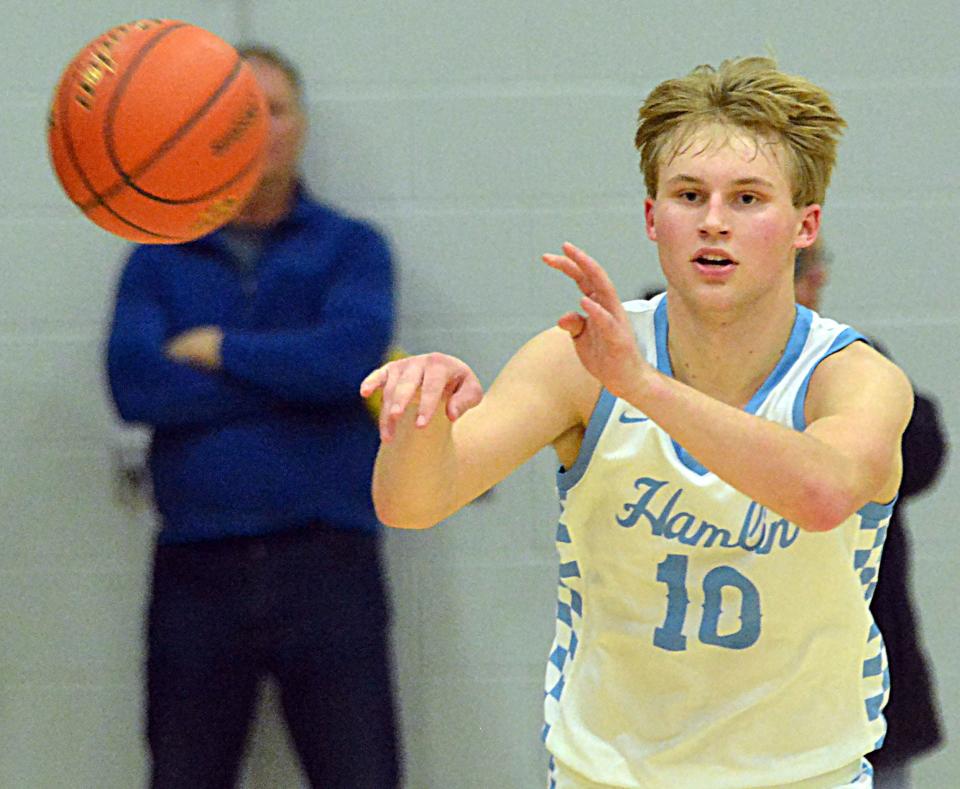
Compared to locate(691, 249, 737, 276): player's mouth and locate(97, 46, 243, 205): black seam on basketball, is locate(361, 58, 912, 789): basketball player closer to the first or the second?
locate(691, 249, 737, 276): player's mouth

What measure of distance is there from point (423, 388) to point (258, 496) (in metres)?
1.52

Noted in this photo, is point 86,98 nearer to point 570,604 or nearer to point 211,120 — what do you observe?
point 211,120

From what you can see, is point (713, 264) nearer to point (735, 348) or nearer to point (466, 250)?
point (735, 348)

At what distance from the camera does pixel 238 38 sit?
3482 millimetres

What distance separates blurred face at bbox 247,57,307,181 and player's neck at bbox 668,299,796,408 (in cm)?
144

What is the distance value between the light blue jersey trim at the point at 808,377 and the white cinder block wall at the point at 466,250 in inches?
54.7

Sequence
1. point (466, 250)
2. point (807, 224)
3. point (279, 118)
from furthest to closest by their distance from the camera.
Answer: point (466, 250), point (279, 118), point (807, 224)

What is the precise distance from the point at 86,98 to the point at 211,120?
240mm

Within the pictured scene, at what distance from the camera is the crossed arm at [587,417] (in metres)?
1.74

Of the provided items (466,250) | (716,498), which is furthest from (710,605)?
(466,250)

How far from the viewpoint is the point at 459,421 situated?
2.07 metres

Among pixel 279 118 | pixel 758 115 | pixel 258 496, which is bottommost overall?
pixel 258 496

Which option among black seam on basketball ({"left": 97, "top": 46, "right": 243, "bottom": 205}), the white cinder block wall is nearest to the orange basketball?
black seam on basketball ({"left": 97, "top": 46, "right": 243, "bottom": 205})

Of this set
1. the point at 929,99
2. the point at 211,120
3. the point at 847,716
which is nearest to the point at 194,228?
the point at 211,120
